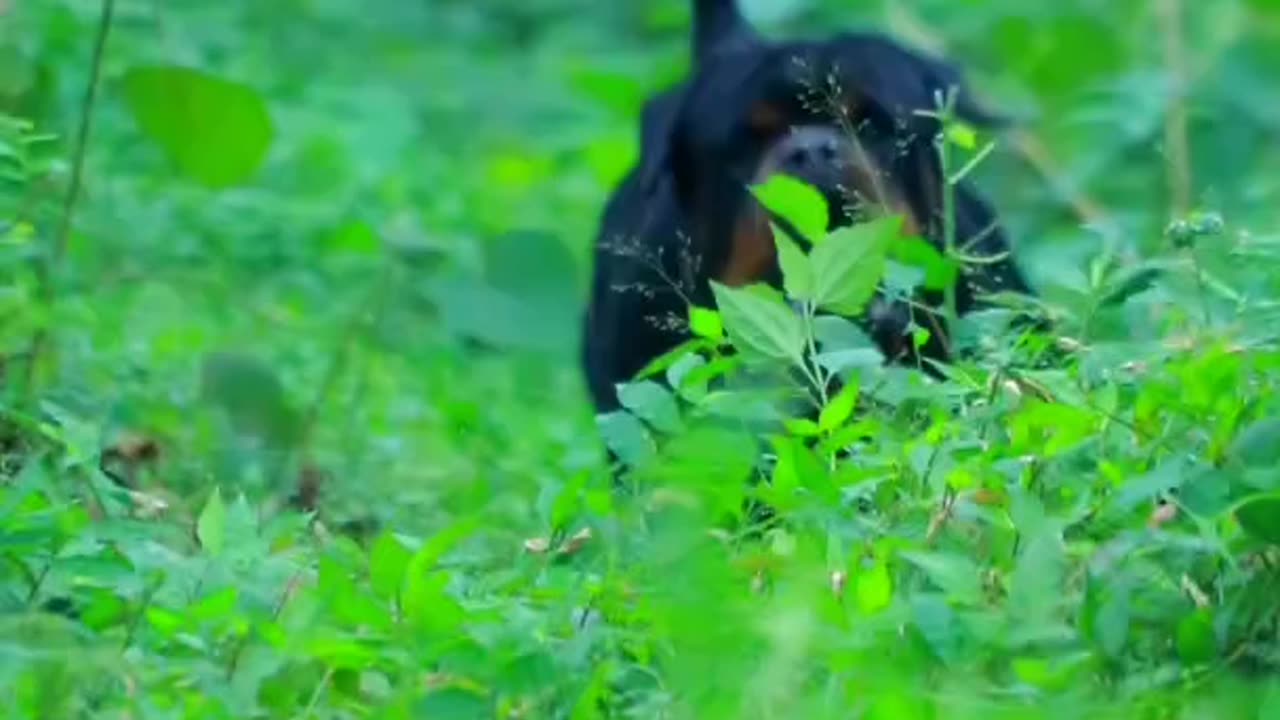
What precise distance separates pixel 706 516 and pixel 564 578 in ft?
1.48

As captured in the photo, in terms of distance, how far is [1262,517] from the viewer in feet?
11.6

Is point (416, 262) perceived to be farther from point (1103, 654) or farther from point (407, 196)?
point (1103, 654)

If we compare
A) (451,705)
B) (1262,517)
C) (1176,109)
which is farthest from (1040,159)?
(451,705)

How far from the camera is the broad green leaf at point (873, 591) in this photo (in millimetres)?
3580

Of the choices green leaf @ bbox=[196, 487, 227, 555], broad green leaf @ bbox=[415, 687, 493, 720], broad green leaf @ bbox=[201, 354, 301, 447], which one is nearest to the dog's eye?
broad green leaf @ bbox=[201, 354, 301, 447]

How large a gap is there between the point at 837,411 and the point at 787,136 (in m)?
1.66

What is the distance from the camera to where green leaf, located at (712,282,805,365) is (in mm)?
3939

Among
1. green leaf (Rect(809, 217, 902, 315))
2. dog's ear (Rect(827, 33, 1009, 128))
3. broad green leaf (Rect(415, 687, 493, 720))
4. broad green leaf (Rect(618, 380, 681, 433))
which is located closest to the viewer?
broad green leaf (Rect(415, 687, 493, 720))

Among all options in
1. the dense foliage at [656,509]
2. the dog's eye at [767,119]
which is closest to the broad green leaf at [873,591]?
the dense foliage at [656,509]

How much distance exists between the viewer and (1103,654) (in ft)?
11.4

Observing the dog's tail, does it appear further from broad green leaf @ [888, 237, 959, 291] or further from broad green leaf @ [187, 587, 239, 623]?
broad green leaf @ [187, 587, 239, 623]

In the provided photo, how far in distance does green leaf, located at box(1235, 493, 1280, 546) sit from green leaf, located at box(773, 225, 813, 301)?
67 centimetres

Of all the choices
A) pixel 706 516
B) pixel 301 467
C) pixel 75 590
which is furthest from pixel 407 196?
pixel 706 516

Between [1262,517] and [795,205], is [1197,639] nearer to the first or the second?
[1262,517]
